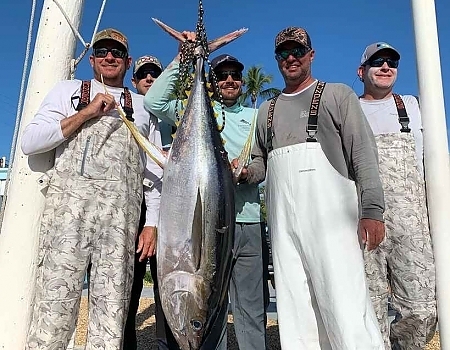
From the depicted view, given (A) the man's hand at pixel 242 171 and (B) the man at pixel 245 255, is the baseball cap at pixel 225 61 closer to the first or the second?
(B) the man at pixel 245 255

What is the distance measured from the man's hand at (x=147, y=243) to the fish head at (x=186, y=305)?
46 cm

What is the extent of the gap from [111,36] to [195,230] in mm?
1432

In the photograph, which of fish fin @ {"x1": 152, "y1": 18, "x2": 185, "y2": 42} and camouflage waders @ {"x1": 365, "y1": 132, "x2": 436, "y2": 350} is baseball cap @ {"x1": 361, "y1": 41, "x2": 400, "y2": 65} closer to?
camouflage waders @ {"x1": 365, "y1": 132, "x2": 436, "y2": 350}

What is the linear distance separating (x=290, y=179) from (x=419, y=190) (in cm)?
109

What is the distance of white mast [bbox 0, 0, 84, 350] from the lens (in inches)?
113

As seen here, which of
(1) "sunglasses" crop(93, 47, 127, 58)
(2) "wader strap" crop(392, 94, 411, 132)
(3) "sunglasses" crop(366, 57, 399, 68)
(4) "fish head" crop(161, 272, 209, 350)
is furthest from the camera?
(3) "sunglasses" crop(366, 57, 399, 68)

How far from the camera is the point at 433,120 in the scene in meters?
3.14

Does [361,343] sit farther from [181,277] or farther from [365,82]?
[365,82]

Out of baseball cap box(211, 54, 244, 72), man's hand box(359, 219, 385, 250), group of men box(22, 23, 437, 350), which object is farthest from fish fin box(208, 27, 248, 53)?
man's hand box(359, 219, 385, 250)

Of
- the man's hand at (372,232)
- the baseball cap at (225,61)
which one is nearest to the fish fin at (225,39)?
the baseball cap at (225,61)

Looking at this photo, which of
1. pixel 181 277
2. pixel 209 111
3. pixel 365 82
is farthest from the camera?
pixel 365 82

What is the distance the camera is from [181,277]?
101 inches

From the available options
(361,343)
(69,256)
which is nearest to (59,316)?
(69,256)

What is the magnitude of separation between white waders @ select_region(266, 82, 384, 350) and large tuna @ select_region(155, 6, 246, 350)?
371 millimetres
